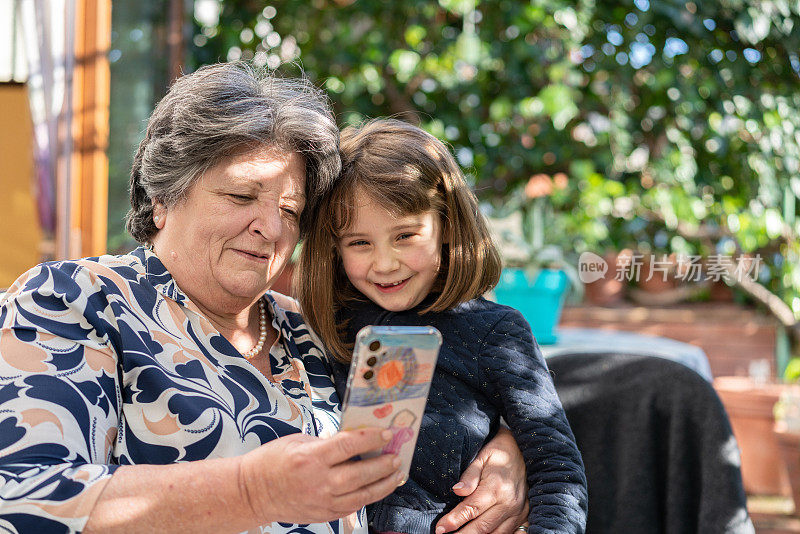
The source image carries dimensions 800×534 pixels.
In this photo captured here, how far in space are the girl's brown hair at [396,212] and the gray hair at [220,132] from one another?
0.20 feet

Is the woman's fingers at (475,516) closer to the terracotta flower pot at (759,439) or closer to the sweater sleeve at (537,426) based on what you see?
the sweater sleeve at (537,426)

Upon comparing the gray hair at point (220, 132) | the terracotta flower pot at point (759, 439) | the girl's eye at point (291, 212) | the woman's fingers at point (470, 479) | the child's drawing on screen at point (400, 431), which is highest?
the gray hair at point (220, 132)

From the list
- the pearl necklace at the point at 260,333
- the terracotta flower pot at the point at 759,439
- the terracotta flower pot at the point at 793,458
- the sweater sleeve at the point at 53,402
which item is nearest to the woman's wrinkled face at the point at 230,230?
the pearl necklace at the point at 260,333

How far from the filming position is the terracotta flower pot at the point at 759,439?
413 cm

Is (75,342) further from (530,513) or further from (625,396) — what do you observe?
(625,396)

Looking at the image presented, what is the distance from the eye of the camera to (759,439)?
4141 millimetres

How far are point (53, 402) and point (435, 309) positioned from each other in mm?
748

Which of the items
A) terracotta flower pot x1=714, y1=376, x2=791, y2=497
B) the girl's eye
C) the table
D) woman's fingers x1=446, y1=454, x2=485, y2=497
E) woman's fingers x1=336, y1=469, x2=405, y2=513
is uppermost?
the girl's eye

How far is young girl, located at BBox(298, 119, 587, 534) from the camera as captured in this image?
1381 millimetres

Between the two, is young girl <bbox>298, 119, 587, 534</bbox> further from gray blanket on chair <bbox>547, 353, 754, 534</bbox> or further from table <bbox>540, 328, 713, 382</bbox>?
table <bbox>540, 328, 713, 382</bbox>

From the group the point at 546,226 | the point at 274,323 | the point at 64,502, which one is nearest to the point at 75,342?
the point at 64,502

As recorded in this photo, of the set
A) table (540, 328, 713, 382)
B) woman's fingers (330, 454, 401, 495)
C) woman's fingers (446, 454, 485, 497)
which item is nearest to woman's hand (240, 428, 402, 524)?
woman's fingers (330, 454, 401, 495)

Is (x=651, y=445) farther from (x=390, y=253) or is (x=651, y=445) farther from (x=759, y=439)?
(x=759, y=439)

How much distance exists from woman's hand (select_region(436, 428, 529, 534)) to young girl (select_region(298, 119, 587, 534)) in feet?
0.10
